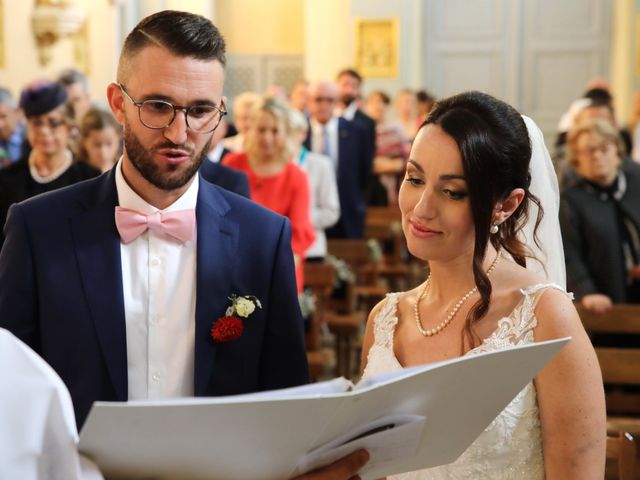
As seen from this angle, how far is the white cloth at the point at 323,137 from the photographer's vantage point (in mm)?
9875

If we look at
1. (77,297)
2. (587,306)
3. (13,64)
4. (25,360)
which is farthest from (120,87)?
(13,64)

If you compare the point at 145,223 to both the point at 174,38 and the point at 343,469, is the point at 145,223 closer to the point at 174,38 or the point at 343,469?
the point at 174,38

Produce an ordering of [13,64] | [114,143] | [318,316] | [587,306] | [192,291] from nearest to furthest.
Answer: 1. [192,291]
2. [587,306]
3. [114,143]
4. [318,316]
5. [13,64]

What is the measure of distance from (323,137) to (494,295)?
288 inches

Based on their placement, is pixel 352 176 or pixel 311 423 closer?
pixel 311 423

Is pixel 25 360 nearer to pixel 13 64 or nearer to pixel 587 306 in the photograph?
pixel 587 306

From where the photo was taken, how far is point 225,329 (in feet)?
7.82

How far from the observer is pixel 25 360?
1686mm

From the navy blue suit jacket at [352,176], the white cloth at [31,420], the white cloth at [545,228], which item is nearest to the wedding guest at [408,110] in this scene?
the navy blue suit jacket at [352,176]

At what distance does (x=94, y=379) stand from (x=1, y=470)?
663mm

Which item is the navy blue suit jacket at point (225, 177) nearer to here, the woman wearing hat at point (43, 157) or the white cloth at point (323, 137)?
the woman wearing hat at point (43, 157)

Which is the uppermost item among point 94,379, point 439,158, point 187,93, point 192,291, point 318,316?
point 187,93

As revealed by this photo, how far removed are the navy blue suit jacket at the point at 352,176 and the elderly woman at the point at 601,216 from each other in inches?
→ 158

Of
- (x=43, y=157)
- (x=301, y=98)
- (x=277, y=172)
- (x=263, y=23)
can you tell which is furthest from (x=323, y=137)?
(x=263, y=23)
